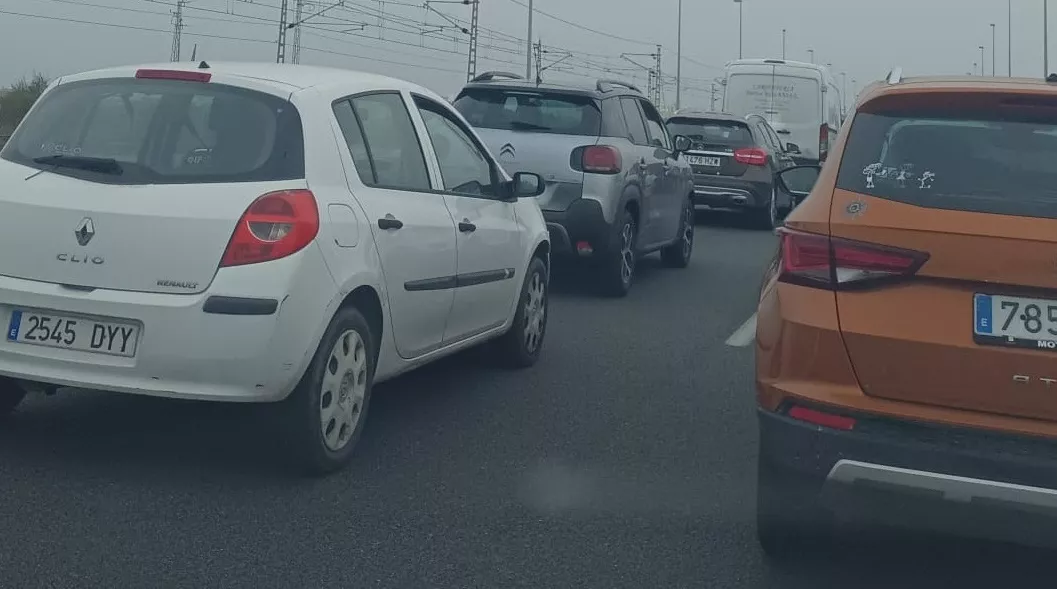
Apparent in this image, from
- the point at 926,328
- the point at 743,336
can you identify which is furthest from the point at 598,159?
the point at 926,328

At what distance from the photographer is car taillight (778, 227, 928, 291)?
3.85 meters

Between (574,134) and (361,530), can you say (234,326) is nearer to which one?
(361,530)

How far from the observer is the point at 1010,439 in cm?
372

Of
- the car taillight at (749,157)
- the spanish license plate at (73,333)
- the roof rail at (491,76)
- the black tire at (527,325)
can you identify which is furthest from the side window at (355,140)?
the car taillight at (749,157)

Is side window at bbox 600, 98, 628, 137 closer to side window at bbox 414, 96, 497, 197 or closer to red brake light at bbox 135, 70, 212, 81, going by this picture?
side window at bbox 414, 96, 497, 197

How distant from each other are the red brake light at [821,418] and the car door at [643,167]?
22.7 ft

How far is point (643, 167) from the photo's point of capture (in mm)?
11219

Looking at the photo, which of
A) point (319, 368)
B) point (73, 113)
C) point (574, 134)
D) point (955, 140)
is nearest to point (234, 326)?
point (319, 368)

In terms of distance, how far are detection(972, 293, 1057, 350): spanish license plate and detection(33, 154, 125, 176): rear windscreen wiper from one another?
10.2ft

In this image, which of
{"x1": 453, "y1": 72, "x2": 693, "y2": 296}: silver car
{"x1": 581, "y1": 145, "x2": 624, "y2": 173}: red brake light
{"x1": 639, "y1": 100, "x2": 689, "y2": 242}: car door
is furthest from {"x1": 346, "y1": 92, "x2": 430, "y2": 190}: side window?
{"x1": 639, "y1": 100, "x2": 689, "y2": 242}: car door

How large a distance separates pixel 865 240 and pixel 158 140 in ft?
8.91

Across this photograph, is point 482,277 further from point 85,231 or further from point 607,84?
point 607,84

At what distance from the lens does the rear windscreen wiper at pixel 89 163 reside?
512cm

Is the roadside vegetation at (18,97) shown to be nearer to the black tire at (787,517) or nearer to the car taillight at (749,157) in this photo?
the car taillight at (749,157)
